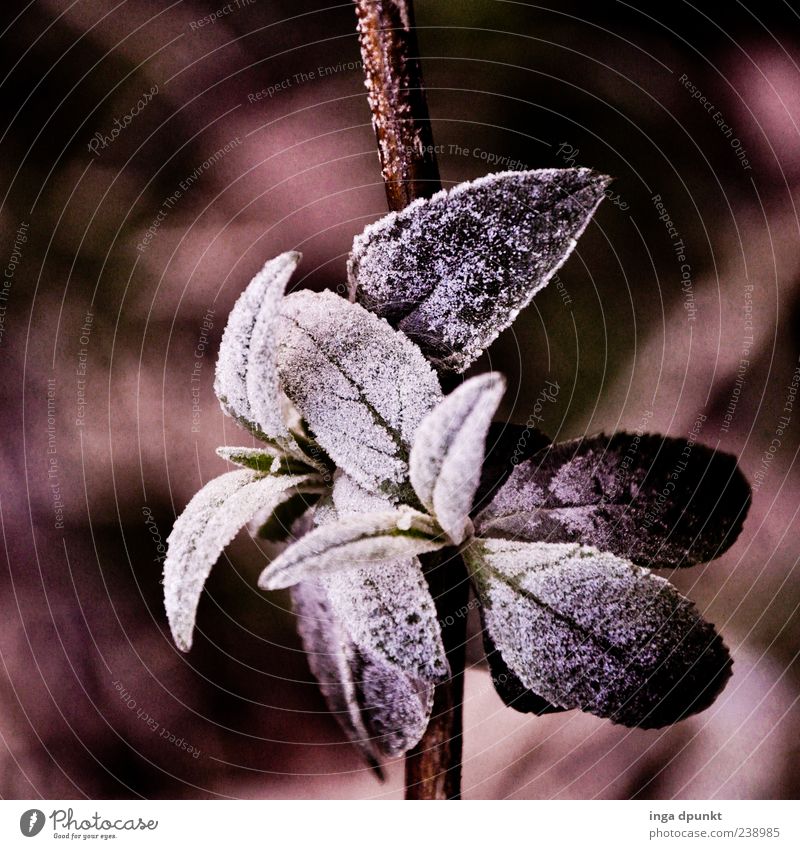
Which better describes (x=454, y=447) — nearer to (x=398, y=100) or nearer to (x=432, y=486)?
(x=432, y=486)

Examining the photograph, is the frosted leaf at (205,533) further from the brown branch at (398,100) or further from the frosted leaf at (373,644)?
the brown branch at (398,100)

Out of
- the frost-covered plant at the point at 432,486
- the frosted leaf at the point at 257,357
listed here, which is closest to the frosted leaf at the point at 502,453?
the frost-covered plant at the point at 432,486

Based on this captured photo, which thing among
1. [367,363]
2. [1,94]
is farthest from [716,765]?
[1,94]

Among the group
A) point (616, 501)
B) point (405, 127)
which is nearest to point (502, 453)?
point (616, 501)

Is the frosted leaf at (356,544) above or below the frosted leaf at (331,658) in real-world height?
above

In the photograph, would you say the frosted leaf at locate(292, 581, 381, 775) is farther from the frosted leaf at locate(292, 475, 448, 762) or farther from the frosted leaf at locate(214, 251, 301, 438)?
the frosted leaf at locate(214, 251, 301, 438)
